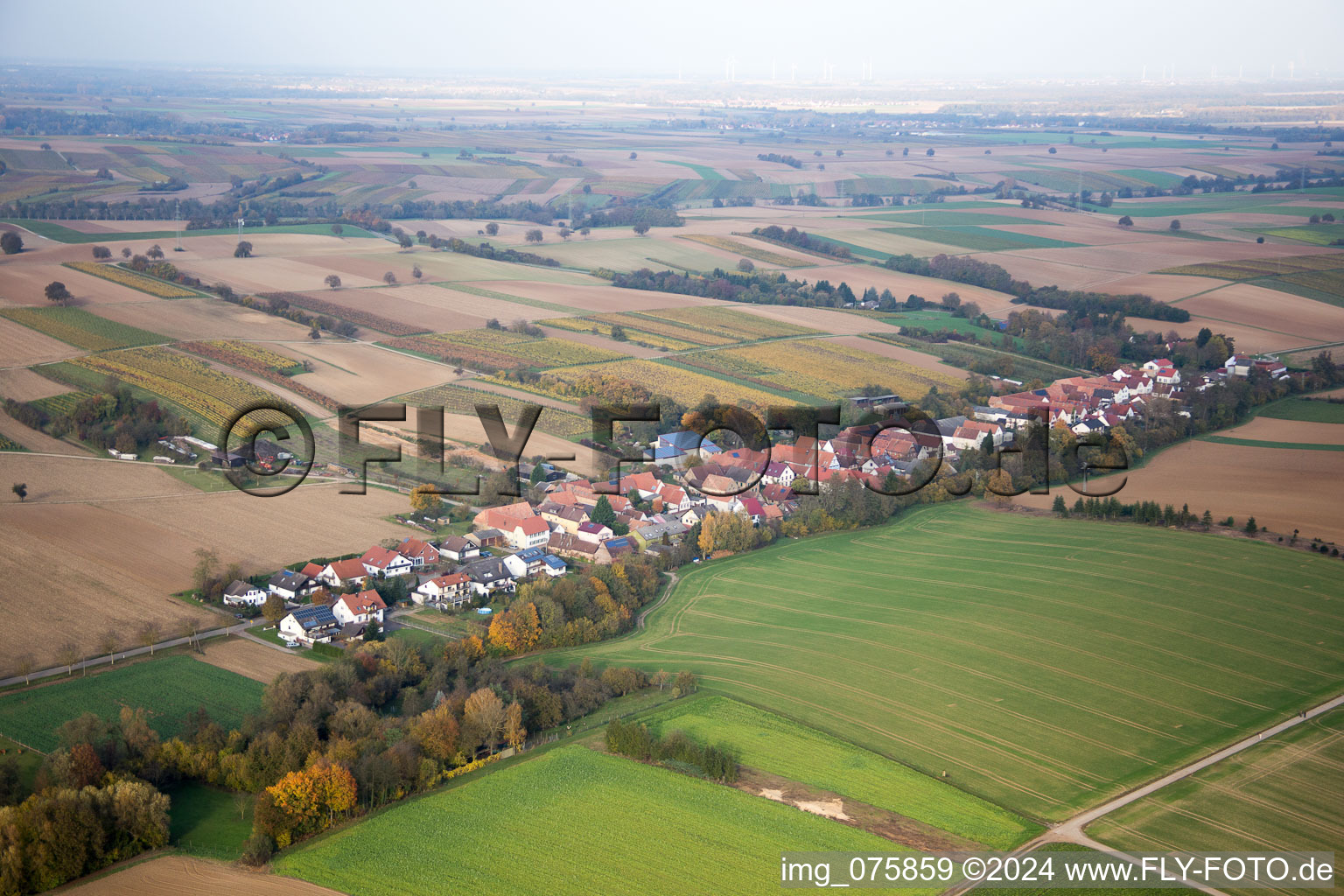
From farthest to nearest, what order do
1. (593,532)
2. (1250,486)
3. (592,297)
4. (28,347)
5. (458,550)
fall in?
(592,297), (28,347), (1250,486), (593,532), (458,550)

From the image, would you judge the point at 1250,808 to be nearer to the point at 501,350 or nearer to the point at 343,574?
the point at 343,574

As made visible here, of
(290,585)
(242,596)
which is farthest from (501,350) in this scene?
(242,596)

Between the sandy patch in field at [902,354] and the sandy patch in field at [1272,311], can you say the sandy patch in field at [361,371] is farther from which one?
the sandy patch in field at [1272,311]

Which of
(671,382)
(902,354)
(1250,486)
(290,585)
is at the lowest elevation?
(290,585)

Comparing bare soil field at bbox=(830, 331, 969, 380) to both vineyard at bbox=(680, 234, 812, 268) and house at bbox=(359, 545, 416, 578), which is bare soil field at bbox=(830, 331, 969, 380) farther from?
house at bbox=(359, 545, 416, 578)

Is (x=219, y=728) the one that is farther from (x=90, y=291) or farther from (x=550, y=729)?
(x=90, y=291)

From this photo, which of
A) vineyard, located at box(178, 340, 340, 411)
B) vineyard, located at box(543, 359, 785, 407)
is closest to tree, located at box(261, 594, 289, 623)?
vineyard, located at box(178, 340, 340, 411)
